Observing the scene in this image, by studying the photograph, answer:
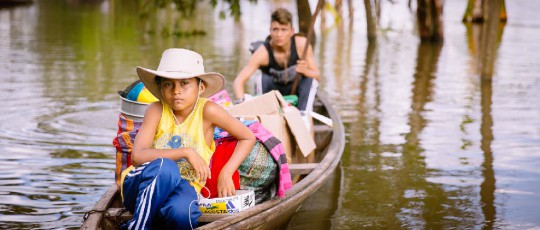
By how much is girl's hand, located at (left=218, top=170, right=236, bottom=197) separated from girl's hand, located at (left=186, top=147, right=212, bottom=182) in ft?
0.77

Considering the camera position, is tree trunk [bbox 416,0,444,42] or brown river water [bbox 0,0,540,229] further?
tree trunk [bbox 416,0,444,42]

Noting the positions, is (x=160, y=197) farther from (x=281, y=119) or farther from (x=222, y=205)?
(x=281, y=119)

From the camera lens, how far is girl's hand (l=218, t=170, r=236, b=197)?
525 centimetres

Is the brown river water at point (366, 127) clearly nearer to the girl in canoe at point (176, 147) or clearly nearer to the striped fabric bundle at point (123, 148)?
the striped fabric bundle at point (123, 148)

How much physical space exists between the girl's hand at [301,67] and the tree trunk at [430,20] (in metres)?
15.2

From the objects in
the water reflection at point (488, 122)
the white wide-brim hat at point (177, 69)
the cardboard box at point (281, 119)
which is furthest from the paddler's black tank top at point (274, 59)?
the white wide-brim hat at point (177, 69)

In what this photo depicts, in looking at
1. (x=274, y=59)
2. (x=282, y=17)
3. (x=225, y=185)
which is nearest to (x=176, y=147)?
(x=225, y=185)

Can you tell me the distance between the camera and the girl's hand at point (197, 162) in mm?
4980

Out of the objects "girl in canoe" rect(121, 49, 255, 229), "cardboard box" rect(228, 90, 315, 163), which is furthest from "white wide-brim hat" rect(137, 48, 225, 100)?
"cardboard box" rect(228, 90, 315, 163)

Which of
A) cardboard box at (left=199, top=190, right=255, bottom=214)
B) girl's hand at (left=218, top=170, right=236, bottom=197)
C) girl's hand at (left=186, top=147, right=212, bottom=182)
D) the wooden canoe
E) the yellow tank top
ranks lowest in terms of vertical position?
the wooden canoe

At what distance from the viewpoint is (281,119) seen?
738cm

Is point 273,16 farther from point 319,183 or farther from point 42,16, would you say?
point 42,16

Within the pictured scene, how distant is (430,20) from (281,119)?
58.5 ft

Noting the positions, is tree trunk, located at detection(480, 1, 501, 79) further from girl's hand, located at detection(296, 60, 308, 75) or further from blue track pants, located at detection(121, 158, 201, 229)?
blue track pants, located at detection(121, 158, 201, 229)
